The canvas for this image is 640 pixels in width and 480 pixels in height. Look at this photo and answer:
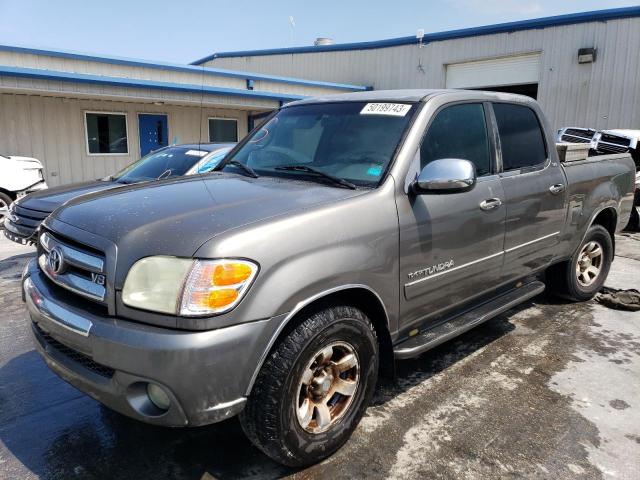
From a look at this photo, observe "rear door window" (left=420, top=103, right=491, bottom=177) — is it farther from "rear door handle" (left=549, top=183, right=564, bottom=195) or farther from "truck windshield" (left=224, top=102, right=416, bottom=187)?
"rear door handle" (left=549, top=183, right=564, bottom=195)

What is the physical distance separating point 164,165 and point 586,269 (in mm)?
5121

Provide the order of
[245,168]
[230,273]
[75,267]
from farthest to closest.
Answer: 1. [245,168]
2. [75,267]
3. [230,273]

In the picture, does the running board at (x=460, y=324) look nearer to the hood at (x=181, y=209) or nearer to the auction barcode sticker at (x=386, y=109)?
the hood at (x=181, y=209)

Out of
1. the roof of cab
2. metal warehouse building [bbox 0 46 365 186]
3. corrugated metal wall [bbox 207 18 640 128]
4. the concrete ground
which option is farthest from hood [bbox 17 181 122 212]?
corrugated metal wall [bbox 207 18 640 128]

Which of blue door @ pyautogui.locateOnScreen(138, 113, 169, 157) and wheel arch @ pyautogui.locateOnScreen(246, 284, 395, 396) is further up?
blue door @ pyautogui.locateOnScreen(138, 113, 169, 157)

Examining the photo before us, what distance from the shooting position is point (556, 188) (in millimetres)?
4113

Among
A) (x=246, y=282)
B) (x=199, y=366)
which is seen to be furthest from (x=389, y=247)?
(x=199, y=366)

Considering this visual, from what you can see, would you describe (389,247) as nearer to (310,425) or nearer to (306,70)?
(310,425)

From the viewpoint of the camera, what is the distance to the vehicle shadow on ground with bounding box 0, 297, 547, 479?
2578 millimetres

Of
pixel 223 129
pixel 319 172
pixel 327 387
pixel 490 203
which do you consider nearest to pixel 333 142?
pixel 319 172

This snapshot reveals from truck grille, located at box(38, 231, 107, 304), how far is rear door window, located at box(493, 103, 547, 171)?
2782 mm

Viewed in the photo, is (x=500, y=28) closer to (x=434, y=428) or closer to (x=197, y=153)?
(x=197, y=153)

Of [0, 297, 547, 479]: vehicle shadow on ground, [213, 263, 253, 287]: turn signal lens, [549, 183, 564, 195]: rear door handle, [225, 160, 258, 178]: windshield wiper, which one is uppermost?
[225, 160, 258, 178]: windshield wiper

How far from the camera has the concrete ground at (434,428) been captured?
259cm
